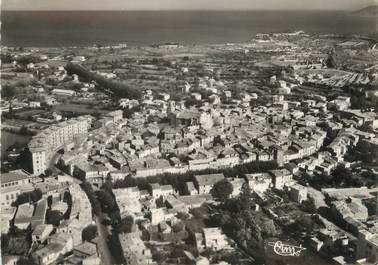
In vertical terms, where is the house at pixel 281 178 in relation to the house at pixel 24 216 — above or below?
above

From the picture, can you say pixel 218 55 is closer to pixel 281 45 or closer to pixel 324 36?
pixel 281 45

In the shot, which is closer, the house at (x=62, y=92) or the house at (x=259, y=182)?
the house at (x=259, y=182)

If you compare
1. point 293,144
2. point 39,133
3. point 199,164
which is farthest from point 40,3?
point 293,144

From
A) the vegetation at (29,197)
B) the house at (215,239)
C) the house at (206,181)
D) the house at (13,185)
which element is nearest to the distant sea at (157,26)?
the house at (13,185)

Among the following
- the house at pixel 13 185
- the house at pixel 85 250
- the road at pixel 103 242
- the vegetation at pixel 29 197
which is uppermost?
the house at pixel 13 185

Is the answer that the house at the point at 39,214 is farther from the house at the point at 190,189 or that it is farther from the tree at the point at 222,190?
the tree at the point at 222,190

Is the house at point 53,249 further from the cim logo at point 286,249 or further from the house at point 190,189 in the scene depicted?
the cim logo at point 286,249

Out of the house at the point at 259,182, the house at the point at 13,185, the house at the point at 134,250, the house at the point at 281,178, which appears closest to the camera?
the house at the point at 134,250

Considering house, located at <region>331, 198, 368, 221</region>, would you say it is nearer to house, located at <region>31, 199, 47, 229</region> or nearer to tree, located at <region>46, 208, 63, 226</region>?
tree, located at <region>46, 208, 63, 226</region>

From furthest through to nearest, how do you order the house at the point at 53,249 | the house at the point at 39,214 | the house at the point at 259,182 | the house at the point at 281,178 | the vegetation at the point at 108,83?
1. the vegetation at the point at 108,83
2. the house at the point at 281,178
3. the house at the point at 259,182
4. the house at the point at 39,214
5. the house at the point at 53,249
